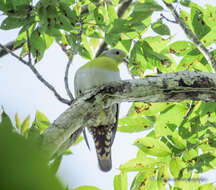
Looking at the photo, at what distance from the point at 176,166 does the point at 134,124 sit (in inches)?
20.7

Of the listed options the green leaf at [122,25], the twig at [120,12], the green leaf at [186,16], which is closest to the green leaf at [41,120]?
the green leaf at [122,25]

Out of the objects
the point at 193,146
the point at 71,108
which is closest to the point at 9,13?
the point at 71,108

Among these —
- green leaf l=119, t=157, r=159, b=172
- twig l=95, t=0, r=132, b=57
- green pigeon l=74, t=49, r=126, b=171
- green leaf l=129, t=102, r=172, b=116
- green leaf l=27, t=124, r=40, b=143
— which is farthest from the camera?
twig l=95, t=0, r=132, b=57

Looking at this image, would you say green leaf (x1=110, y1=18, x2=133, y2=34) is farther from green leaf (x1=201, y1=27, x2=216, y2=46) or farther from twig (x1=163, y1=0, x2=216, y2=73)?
green leaf (x1=201, y1=27, x2=216, y2=46)

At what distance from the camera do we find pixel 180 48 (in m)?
2.69

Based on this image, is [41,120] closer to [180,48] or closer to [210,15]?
[180,48]

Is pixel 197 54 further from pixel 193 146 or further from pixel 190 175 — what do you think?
pixel 190 175

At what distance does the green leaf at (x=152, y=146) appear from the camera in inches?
94.3

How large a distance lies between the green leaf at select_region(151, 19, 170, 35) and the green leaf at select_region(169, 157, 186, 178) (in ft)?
3.63

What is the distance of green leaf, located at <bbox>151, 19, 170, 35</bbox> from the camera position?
2444 mm

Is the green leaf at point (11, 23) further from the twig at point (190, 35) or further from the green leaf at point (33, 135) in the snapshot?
the green leaf at point (33, 135)

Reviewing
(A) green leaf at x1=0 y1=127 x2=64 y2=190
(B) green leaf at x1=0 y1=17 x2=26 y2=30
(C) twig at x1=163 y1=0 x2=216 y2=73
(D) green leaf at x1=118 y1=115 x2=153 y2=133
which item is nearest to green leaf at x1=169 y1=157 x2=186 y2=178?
(D) green leaf at x1=118 y1=115 x2=153 y2=133

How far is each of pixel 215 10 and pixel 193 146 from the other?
4.08ft

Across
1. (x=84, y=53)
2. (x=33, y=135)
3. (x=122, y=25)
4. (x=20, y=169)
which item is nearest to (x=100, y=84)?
(x=84, y=53)
